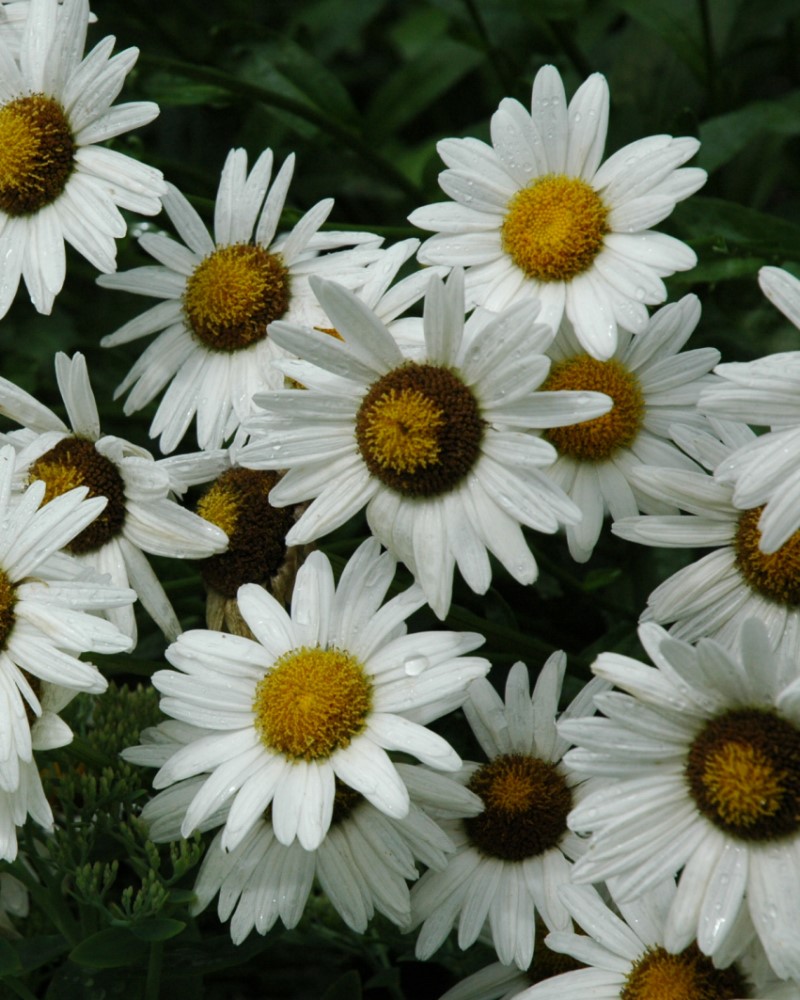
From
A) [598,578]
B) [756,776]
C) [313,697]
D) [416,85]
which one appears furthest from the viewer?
[416,85]

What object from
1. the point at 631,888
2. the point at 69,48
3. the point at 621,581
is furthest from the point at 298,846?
the point at 69,48

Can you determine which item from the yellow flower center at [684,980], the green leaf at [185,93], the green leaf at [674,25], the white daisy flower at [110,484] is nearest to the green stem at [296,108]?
the green leaf at [185,93]

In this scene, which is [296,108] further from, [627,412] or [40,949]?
[40,949]

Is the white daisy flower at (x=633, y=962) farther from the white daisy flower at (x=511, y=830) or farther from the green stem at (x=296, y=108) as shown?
the green stem at (x=296, y=108)

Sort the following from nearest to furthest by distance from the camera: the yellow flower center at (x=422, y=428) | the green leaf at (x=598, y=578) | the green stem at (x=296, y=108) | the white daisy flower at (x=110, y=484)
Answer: the yellow flower center at (x=422, y=428), the white daisy flower at (x=110, y=484), the green leaf at (x=598, y=578), the green stem at (x=296, y=108)

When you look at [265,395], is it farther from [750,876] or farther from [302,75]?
[302,75]

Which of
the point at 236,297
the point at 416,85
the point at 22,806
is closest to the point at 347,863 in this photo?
the point at 22,806
